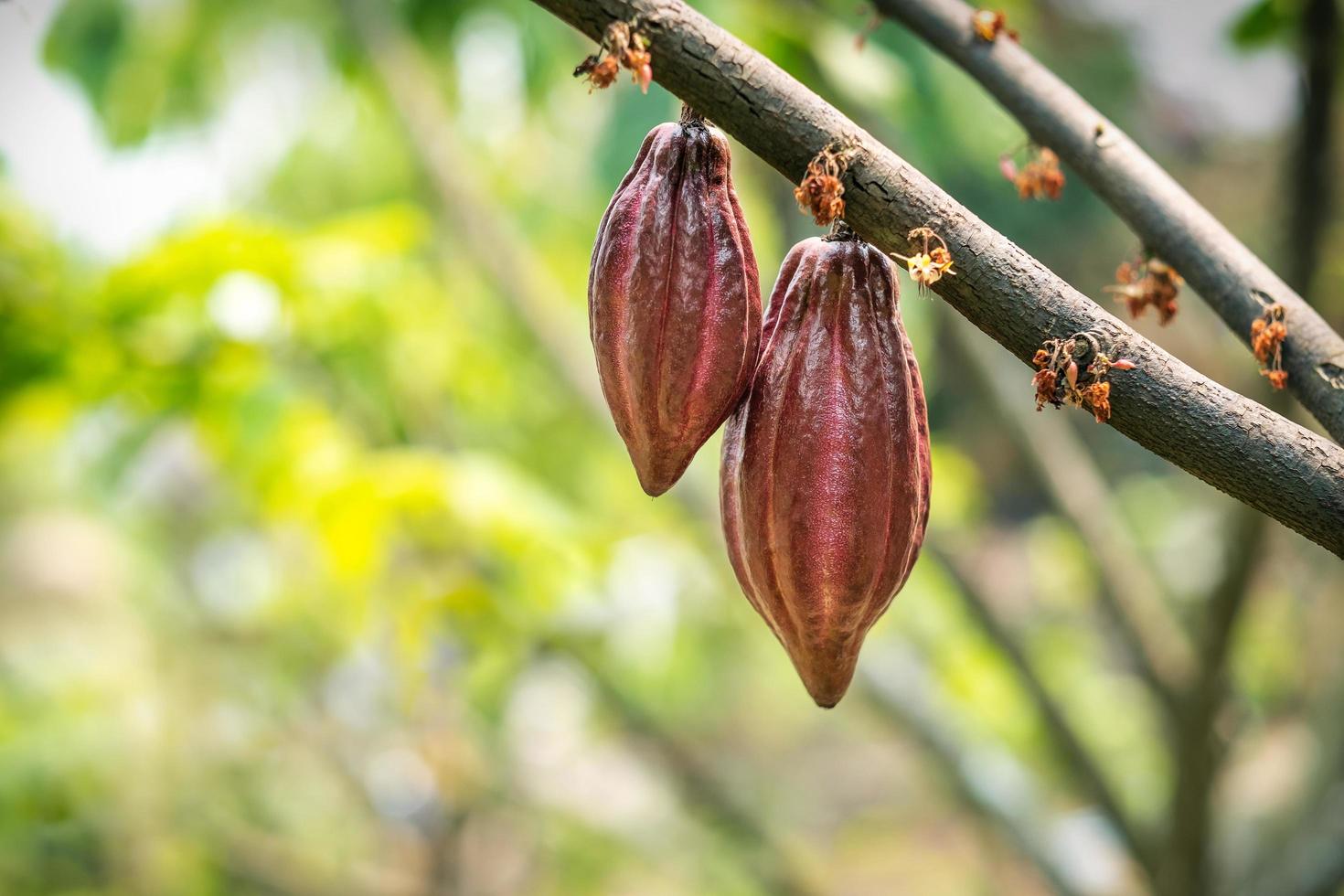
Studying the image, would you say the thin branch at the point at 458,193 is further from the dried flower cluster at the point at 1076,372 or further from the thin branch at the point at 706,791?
the dried flower cluster at the point at 1076,372

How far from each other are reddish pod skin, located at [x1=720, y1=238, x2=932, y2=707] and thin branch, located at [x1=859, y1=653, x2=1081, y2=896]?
1.96m

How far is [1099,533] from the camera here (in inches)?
103

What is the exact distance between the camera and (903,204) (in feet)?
2.48

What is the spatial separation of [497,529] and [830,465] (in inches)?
61.2

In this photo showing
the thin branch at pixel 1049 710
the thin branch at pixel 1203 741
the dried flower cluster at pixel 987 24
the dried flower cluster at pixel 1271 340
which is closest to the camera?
the dried flower cluster at pixel 1271 340

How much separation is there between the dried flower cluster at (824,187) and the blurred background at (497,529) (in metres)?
0.31

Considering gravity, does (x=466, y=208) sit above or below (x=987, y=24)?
above

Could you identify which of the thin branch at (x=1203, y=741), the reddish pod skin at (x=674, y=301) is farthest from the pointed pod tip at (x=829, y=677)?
the thin branch at (x=1203, y=741)

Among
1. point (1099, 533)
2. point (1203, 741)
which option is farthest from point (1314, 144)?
point (1203, 741)

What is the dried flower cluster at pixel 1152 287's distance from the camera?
3.72 ft

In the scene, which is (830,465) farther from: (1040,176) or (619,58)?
(1040,176)

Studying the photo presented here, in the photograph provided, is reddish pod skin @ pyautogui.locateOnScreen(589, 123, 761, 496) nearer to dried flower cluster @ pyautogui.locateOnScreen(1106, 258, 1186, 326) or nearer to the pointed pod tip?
the pointed pod tip

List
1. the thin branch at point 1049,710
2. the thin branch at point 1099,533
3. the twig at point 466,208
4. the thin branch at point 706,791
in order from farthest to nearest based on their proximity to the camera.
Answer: the thin branch at point 706,791, the twig at point 466,208, the thin branch at point 1049,710, the thin branch at point 1099,533

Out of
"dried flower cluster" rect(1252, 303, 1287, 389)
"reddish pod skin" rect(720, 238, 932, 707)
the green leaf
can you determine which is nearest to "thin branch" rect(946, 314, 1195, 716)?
the green leaf
